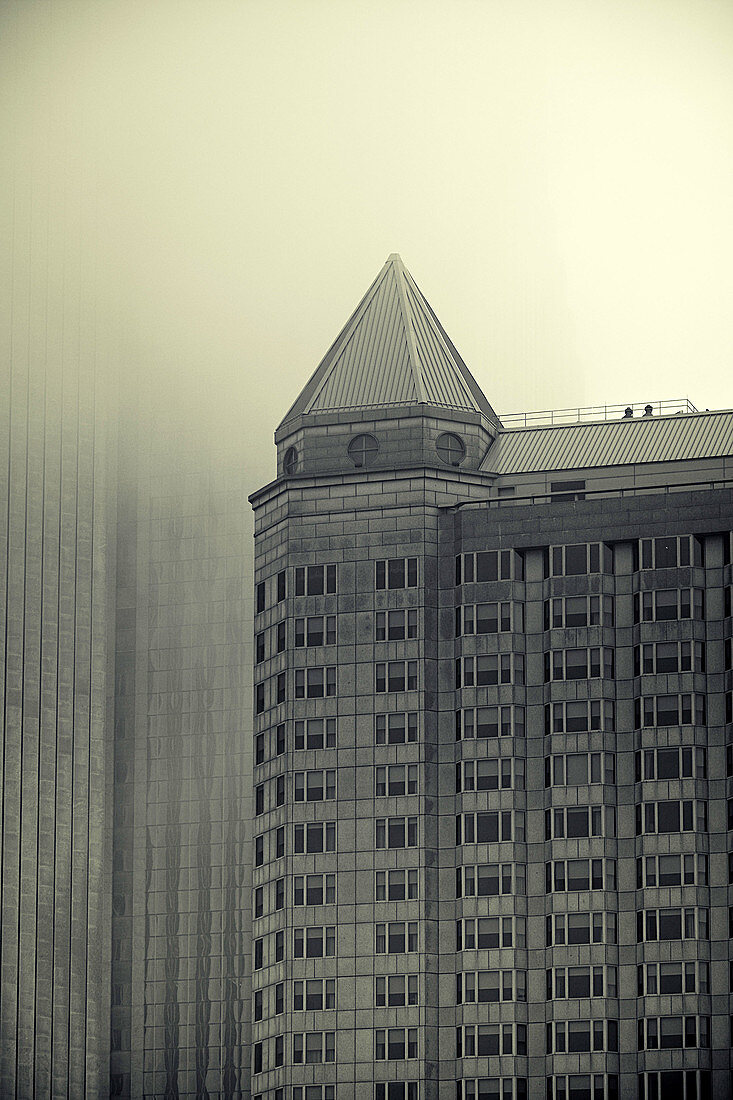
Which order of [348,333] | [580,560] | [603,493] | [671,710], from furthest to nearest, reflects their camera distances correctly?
[348,333] < [603,493] < [580,560] < [671,710]

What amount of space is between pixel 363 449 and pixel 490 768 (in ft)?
65.3

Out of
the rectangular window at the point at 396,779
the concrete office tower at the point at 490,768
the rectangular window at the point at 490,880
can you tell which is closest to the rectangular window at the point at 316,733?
the concrete office tower at the point at 490,768

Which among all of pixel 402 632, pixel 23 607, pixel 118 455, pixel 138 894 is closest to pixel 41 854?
pixel 138 894

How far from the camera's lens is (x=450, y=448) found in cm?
12506

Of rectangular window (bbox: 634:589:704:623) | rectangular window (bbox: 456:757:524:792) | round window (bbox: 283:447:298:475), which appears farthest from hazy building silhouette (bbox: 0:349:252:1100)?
rectangular window (bbox: 634:589:704:623)

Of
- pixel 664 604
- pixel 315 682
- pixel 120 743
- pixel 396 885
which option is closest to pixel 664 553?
pixel 664 604

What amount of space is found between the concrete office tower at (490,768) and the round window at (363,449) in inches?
4.3

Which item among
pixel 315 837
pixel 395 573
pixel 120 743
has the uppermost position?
pixel 395 573

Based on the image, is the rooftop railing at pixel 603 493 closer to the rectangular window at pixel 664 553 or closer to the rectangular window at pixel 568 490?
the rectangular window at pixel 568 490

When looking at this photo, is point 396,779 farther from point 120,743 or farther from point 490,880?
point 120,743

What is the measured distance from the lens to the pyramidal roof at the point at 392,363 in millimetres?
126750

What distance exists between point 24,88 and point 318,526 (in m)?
33.1

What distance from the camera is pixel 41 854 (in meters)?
147

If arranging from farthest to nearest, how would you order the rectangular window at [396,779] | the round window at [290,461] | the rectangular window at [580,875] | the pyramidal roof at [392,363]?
1. the pyramidal roof at [392,363]
2. the round window at [290,461]
3. the rectangular window at [396,779]
4. the rectangular window at [580,875]
